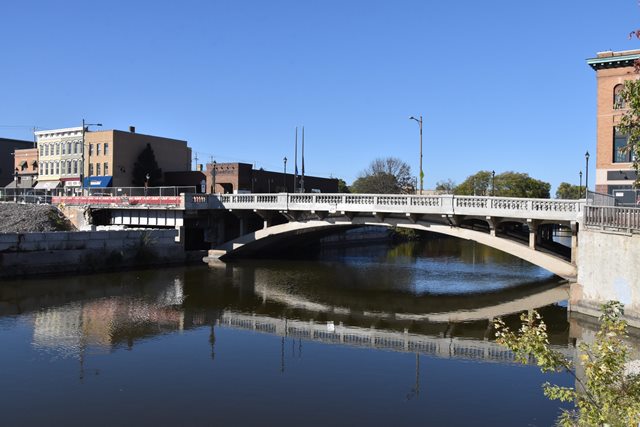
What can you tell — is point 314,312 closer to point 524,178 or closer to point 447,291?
point 447,291

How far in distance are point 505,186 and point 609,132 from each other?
85937 millimetres

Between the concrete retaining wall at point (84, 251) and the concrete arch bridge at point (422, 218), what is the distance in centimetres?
383

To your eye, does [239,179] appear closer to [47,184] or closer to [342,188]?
[47,184]

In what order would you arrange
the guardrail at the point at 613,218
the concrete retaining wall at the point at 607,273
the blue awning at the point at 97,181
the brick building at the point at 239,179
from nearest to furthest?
the concrete retaining wall at the point at 607,273 < the guardrail at the point at 613,218 < the brick building at the point at 239,179 < the blue awning at the point at 97,181

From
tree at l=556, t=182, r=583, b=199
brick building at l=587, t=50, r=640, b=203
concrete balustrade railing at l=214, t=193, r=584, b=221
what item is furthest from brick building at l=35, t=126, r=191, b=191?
tree at l=556, t=182, r=583, b=199

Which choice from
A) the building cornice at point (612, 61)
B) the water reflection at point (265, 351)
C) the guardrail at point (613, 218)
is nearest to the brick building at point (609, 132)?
the building cornice at point (612, 61)

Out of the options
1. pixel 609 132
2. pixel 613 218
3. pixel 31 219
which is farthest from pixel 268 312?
pixel 31 219

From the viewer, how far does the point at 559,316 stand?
2523 cm

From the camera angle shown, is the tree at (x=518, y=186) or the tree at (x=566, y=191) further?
the tree at (x=566, y=191)

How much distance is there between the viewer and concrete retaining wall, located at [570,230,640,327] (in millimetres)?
20641

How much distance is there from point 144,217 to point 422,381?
1453 inches

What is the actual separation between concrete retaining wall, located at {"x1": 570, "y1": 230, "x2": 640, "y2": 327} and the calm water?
163 cm

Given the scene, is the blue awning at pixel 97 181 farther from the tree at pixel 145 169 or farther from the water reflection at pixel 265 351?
the water reflection at pixel 265 351

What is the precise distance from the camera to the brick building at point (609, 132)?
33688 millimetres
